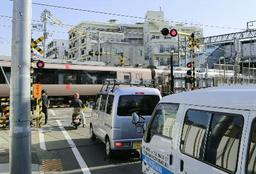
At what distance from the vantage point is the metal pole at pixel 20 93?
637 cm

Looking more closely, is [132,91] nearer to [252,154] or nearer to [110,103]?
[110,103]

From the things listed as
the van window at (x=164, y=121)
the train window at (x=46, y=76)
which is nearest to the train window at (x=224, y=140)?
the van window at (x=164, y=121)

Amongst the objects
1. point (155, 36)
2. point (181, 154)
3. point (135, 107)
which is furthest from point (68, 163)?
point (155, 36)

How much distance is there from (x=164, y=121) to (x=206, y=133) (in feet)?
4.45

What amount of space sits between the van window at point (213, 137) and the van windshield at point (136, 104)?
5.10m

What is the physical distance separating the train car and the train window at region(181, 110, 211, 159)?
77.6 ft

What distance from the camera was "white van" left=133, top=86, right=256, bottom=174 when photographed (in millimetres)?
3438

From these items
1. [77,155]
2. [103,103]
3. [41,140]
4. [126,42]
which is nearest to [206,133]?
[77,155]

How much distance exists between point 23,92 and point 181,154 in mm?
3076

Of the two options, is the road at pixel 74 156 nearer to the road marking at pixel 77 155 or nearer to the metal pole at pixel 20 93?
the road marking at pixel 77 155

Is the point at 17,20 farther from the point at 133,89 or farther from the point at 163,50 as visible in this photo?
the point at 163,50

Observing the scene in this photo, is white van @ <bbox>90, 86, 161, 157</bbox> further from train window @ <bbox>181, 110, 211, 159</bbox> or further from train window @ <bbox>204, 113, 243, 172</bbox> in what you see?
train window @ <bbox>204, 113, 243, 172</bbox>

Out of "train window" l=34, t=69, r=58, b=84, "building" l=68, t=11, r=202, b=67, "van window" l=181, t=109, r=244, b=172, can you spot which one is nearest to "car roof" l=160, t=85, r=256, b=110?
"van window" l=181, t=109, r=244, b=172

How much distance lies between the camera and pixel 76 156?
34.6 ft
